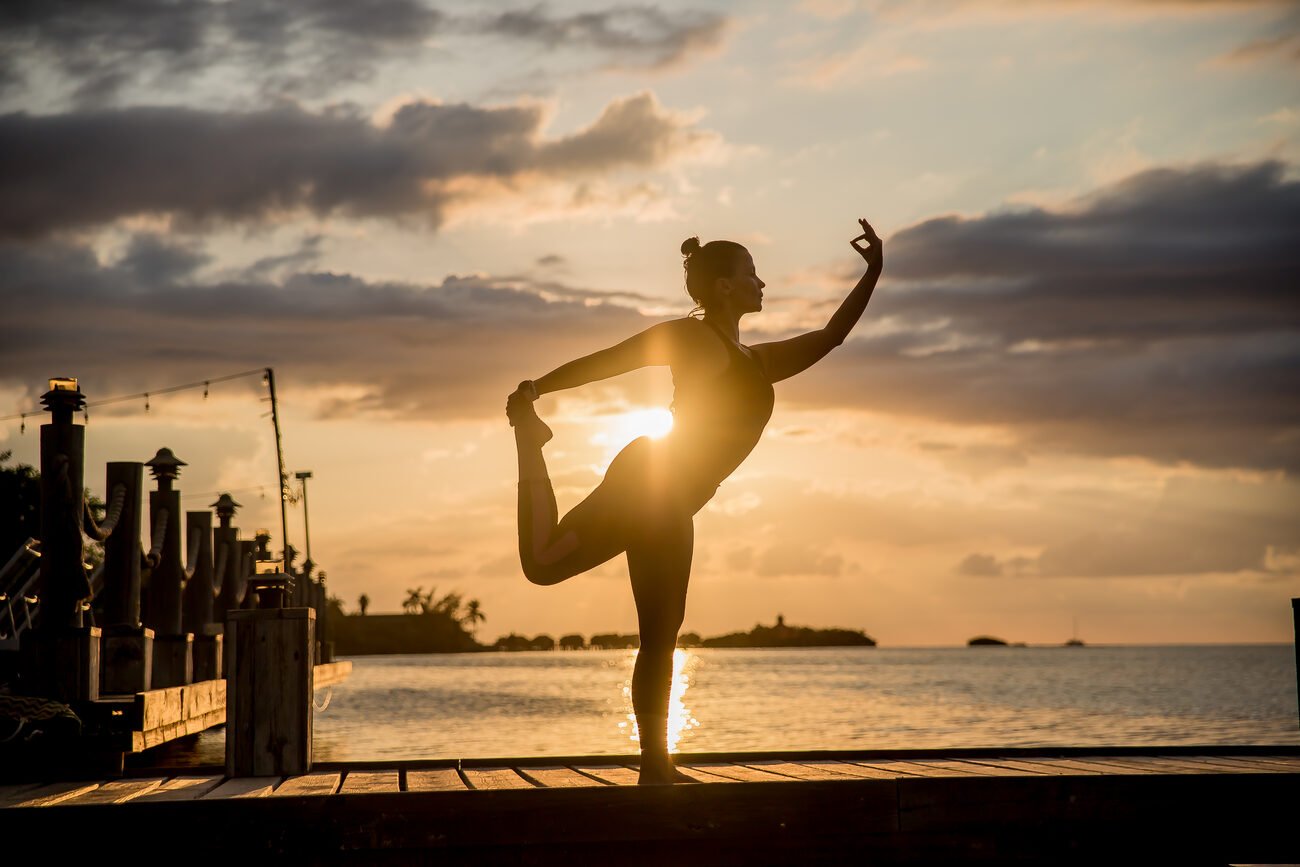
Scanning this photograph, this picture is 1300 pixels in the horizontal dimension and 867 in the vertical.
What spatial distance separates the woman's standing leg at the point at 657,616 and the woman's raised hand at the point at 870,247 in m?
1.38

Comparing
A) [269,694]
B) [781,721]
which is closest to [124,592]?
[269,694]

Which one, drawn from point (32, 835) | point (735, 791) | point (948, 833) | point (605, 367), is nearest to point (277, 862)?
point (32, 835)

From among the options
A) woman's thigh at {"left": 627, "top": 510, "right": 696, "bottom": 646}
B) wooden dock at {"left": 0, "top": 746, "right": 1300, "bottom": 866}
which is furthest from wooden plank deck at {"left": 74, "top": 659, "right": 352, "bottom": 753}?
woman's thigh at {"left": 627, "top": 510, "right": 696, "bottom": 646}

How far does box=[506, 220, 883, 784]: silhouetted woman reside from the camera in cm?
499

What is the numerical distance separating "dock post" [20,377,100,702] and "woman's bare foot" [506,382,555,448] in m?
7.83

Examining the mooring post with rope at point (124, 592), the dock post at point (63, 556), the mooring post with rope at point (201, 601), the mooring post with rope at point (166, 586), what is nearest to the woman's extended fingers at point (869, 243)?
the dock post at point (63, 556)

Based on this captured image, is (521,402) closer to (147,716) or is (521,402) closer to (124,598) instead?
(147,716)

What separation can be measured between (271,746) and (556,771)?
1.95 m

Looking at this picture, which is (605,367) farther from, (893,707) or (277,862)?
(893,707)

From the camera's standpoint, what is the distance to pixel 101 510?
5653cm

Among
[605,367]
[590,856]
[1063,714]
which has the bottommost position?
[1063,714]

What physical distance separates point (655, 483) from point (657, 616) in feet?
1.74

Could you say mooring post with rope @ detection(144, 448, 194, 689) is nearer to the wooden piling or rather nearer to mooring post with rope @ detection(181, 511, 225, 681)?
mooring post with rope @ detection(181, 511, 225, 681)

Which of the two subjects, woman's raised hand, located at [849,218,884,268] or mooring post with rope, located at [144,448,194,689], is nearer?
woman's raised hand, located at [849,218,884,268]
